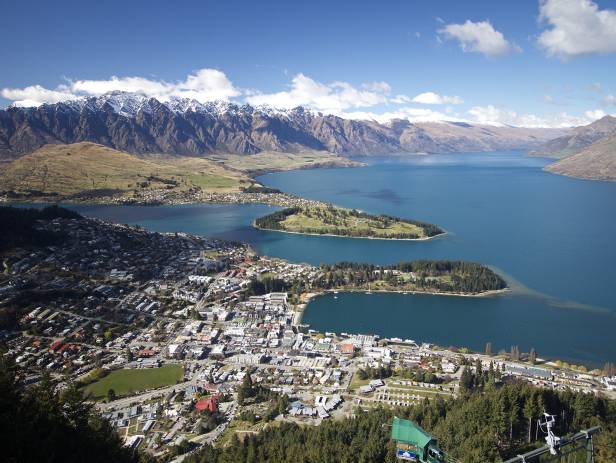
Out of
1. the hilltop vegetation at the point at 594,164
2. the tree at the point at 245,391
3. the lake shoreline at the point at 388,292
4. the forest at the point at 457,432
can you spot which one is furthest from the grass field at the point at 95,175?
the hilltop vegetation at the point at 594,164

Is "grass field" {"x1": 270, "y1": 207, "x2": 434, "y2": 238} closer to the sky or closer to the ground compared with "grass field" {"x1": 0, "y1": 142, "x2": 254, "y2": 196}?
closer to the ground

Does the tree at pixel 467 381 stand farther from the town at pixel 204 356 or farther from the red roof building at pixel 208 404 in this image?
the red roof building at pixel 208 404

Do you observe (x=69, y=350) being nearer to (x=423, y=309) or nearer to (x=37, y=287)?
(x=37, y=287)

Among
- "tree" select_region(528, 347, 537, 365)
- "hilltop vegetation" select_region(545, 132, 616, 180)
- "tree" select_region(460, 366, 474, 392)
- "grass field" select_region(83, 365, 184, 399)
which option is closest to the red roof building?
"grass field" select_region(83, 365, 184, 399)

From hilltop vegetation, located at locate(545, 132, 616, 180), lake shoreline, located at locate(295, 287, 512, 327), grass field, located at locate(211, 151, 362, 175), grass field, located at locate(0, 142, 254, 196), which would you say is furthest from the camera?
grass field, located at locate(211, 151, 362, 175)

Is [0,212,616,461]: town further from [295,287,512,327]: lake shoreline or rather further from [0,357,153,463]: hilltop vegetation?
[0,357,153,463]: hilltop vegetation

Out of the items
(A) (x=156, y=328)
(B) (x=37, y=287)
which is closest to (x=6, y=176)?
(B) (x=37, y=287)
